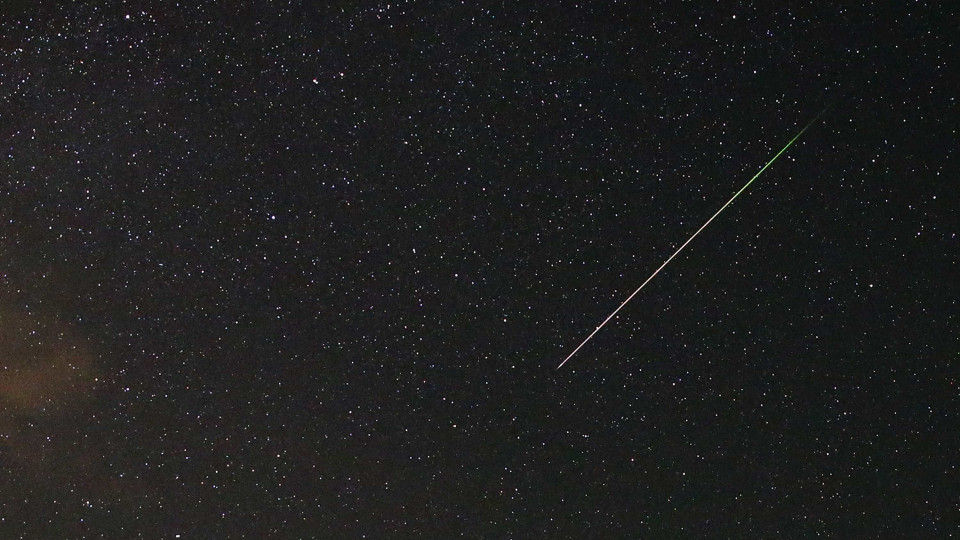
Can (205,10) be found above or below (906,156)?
above

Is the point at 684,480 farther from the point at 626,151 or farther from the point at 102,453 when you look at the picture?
the point at 102,453

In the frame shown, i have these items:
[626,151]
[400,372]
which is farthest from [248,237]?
[626,151]

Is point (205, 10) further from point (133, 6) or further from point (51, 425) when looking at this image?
point (51, 425)

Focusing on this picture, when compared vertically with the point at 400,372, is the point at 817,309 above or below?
below

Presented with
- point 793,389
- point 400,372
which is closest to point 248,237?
point 400,372

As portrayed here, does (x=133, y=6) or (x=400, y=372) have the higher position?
(x=133, y=6)

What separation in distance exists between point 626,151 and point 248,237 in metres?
0.24

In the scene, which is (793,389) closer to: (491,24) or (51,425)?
(491,24)

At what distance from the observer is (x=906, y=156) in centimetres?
47

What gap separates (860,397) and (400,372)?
0.29 metres

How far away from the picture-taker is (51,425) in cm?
51

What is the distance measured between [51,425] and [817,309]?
1.63ft

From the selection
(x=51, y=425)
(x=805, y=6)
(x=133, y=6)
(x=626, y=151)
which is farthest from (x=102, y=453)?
(x=805, y=6)

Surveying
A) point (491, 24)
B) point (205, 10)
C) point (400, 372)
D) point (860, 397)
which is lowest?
point (860, 397)
